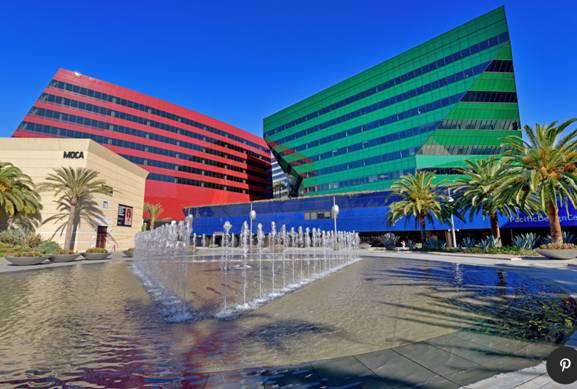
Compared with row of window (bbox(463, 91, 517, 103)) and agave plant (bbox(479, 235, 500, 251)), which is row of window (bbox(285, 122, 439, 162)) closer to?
row of window (bbox(463, 91, 517, 103))

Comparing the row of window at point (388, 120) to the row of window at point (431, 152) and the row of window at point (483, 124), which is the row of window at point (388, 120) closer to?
the row of window at point (483, 124)

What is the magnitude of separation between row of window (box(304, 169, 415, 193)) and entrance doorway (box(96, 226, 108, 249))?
46825 millimetres

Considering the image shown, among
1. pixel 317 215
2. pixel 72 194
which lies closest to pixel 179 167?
pixel 317 215

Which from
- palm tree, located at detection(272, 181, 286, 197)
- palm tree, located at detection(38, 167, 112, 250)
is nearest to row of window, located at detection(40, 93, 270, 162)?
palm tree, located at detection(38, 167, 112, 250)

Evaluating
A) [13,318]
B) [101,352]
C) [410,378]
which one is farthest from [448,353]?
[13,318]

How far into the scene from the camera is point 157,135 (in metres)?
68.7

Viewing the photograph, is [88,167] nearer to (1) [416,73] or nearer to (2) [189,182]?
(2) [189,182]

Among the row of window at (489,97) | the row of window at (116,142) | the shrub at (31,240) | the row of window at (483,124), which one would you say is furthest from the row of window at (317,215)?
the row of window at (116,142)

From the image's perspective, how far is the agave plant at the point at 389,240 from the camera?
133 ft

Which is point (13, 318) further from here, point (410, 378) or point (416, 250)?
point (416, 250)

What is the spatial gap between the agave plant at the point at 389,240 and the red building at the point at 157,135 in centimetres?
4884

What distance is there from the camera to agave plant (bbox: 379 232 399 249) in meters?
40.6

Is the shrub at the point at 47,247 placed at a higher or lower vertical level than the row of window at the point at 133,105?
lower

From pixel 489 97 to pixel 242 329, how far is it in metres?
61.6
